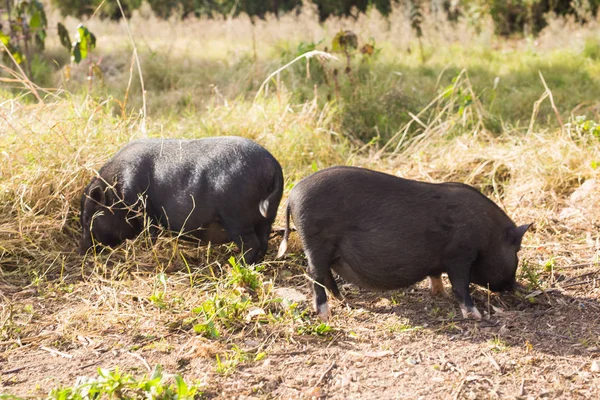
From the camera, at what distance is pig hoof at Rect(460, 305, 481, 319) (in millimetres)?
3613

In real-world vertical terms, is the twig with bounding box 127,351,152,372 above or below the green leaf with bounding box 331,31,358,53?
below

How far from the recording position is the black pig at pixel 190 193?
13.3 feet

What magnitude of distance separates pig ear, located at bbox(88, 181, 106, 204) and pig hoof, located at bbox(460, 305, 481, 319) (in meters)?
2.27

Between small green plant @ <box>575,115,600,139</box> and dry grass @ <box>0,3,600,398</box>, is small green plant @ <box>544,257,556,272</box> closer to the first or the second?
dry grass @ <box>0,3,600,398</box>

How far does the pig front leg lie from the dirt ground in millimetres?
58

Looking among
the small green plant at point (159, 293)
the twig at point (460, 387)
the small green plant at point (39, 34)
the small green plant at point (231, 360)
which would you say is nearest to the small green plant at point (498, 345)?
the twig at point (460, 387)

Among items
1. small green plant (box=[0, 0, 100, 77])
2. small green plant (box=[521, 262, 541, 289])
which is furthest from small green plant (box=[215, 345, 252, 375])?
small green plant (box=[0, 0, 100, 77])

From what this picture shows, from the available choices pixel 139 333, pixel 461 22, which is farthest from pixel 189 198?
pixel 461 22

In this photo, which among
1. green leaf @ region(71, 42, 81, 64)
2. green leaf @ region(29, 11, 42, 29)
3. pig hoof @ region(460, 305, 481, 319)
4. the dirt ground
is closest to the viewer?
the dirt ground

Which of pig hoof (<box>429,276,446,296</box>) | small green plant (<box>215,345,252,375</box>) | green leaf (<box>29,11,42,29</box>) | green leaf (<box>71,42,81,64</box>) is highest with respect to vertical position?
green leaf (<box>29,11,42,29</box>)

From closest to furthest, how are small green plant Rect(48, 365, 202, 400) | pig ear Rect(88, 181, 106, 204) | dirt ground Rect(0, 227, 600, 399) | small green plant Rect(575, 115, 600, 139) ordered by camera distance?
small green plant Rect(48, 365, 202, 400), dirt ground Rect(0, 227, 600, 399), pig ear Rect(88, 181, 106, 204), small green plant Rect(575, 115, 600, 139)

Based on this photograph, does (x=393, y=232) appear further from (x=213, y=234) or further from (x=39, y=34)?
(x=39, y=34)

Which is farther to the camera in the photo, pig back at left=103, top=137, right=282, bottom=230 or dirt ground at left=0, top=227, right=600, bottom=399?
pig back at left=103, top=137, right=282, bottom=230

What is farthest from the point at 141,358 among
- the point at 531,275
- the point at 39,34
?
the point at 39,34
